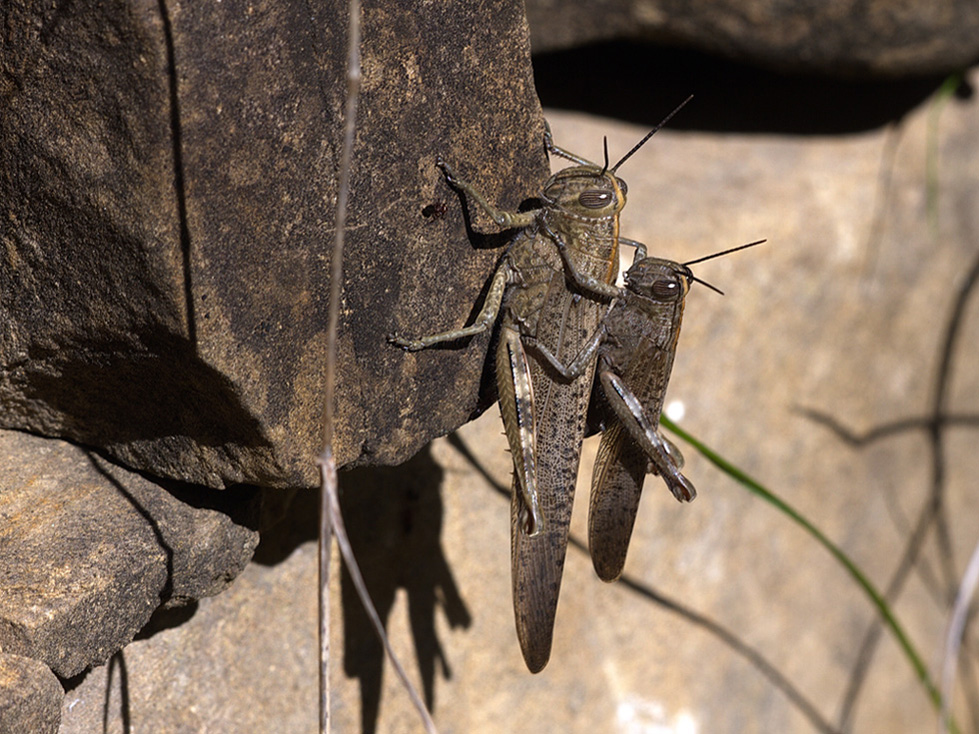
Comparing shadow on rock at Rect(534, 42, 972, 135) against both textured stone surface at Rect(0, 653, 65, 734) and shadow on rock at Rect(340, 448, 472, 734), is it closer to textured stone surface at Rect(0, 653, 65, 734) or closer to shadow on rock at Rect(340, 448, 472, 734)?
shadow on rock at Rect(340, 448, 472, 734)

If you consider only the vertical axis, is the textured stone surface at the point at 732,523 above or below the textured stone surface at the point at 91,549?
below

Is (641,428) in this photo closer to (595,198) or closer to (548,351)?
(548,351)

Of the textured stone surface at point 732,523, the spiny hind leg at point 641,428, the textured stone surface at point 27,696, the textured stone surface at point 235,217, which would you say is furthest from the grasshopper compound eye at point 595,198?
the textured stone surface at point 27,696

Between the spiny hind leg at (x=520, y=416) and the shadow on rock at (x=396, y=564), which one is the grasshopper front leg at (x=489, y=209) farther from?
the shadow on rock at (x=396, y=564)

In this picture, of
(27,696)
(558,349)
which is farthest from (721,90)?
(27,696)

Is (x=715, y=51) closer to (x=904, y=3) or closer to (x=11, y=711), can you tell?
(x=904, y=3)

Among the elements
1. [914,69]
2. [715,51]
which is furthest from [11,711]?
[914,69]

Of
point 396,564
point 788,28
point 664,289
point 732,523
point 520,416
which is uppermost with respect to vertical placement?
point 788,28
